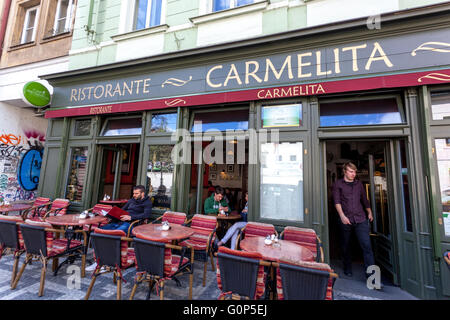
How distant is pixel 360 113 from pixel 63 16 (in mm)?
9873

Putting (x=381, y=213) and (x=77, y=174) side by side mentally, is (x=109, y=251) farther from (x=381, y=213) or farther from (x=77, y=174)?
(x=381, y=213)

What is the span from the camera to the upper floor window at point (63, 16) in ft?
23.4

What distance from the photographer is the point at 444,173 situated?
3.17 metres

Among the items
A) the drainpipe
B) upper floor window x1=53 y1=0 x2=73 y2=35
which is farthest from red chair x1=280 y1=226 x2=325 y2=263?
the drainpipe

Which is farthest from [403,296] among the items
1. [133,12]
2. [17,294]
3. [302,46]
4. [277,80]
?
[133,12]

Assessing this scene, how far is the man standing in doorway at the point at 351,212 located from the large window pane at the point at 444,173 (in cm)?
94

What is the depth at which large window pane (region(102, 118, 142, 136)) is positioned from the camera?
5523mm

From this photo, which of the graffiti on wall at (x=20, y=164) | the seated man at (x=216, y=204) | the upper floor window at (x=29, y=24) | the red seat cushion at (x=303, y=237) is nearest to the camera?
the red seat cushion at (x=303, y=237)

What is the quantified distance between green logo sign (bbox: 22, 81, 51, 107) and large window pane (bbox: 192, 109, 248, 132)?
492cm

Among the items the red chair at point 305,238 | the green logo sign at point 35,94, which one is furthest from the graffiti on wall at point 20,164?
the red chair at point 305,238

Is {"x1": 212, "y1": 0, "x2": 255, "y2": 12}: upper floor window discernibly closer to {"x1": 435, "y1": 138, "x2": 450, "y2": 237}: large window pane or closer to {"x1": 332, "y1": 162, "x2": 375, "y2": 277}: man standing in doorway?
{"x1": 332, "y1": 162, "x2": 375, "y2": 277}: man standing in doorway

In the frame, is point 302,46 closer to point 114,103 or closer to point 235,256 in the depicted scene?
point 235,256

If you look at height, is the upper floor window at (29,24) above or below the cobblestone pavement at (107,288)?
above

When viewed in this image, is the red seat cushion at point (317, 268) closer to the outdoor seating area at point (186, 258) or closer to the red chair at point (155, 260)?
the outdoor seating area at point (186, 258)
